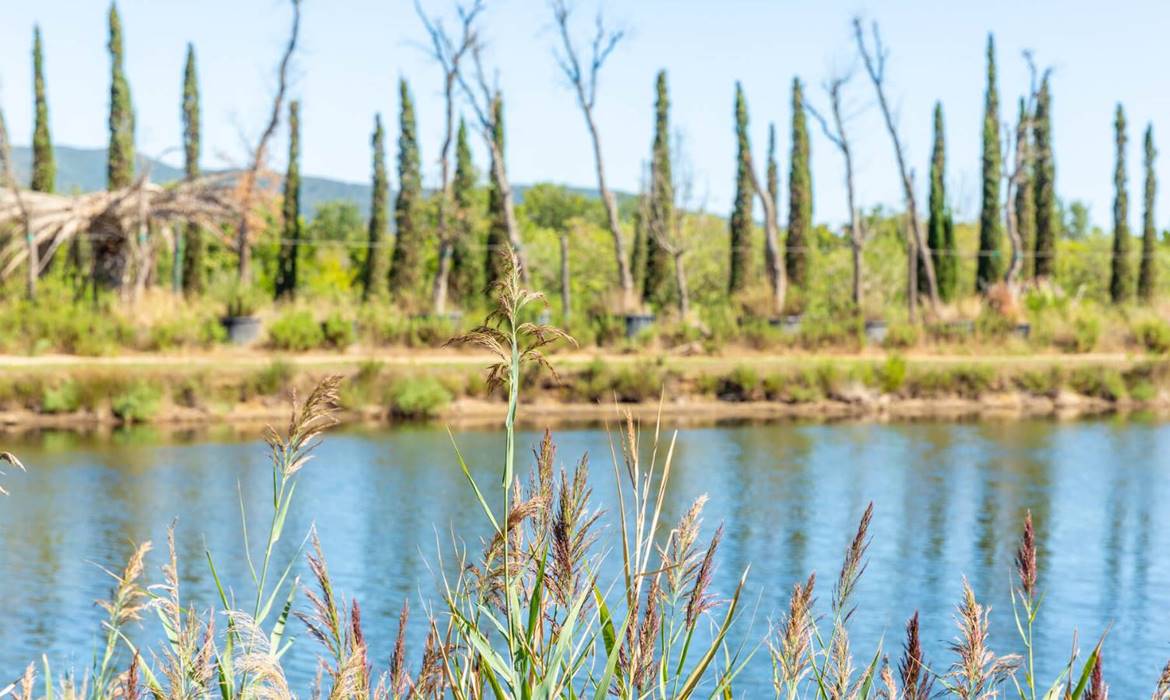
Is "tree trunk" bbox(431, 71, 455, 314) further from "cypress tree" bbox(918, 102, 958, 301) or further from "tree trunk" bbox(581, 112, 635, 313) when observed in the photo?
"cypress tree" bbox(918, 102, 958, 301)

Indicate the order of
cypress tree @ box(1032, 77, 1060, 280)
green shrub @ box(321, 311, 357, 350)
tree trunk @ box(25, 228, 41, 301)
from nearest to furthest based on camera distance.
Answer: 1. tree trunk @ box(25, 228, 41, 301)
2. green shrub @ box(321, 311, 357, 350)
3. cypress tree @ box(1032, 77, 1060, 280)

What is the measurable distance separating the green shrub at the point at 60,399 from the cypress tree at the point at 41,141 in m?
15.4

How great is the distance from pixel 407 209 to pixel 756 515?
21.1m

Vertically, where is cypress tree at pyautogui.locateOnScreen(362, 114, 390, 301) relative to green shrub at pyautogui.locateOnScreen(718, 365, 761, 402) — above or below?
above

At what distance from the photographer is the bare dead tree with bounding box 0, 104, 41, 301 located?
878 inches

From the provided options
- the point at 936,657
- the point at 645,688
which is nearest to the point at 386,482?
the point at 936,657

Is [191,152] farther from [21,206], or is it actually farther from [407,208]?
[21,206]

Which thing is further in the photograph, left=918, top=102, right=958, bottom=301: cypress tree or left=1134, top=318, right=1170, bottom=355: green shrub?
left=918, top=102, right=958, bottom=301: cypress tree

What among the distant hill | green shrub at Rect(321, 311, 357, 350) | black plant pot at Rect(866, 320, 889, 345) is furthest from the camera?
the distant hill

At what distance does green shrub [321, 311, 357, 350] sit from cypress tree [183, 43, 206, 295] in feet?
31.8

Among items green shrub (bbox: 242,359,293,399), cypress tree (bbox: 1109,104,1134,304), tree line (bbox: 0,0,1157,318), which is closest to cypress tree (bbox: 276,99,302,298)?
tree line (bbox: 0,0,1157,318)

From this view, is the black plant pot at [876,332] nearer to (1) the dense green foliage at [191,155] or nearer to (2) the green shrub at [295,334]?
(2) the green shrub at [295,334]

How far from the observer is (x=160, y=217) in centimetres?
2336

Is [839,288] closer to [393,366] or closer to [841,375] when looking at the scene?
[841,375]
